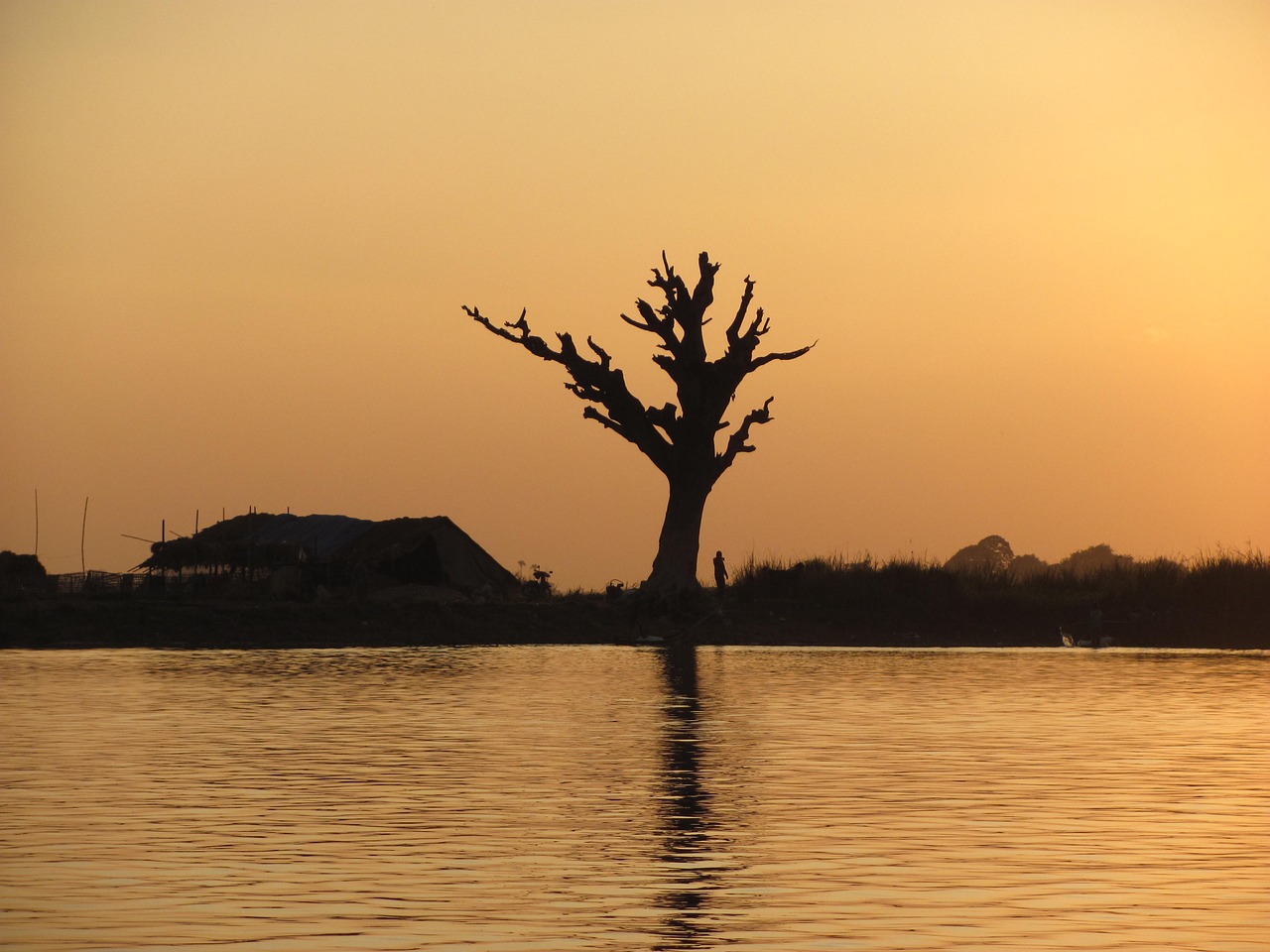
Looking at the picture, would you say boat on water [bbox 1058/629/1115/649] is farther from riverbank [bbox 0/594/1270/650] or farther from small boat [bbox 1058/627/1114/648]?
riverbank [bbox 0/594/1270/650]

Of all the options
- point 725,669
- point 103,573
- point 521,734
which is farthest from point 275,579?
point 521,734

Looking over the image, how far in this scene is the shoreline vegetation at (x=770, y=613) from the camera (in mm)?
45594

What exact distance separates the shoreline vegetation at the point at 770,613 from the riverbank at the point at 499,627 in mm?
56

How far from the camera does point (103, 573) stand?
51969 mm

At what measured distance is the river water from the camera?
35.5ft

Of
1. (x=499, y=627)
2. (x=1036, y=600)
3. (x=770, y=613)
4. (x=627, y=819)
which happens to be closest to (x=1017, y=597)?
(x=1036, y=600)

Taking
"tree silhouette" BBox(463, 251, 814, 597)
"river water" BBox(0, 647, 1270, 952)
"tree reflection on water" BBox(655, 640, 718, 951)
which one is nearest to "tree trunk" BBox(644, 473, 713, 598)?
"tree silhouette" BBox(463, 251, 814, 597)

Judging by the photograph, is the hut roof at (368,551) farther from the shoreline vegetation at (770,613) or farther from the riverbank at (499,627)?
the riverbank at (499,627)

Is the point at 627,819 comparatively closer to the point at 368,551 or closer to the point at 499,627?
the point at 499,627

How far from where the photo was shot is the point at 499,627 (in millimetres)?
49656

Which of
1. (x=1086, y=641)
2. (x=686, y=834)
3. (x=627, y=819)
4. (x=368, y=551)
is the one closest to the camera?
(x=686, y=834)

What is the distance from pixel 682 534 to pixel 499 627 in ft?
22.9

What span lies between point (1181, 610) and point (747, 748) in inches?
1407

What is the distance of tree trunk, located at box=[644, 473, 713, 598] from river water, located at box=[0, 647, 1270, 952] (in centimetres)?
2297
